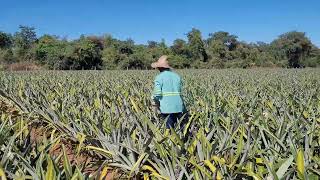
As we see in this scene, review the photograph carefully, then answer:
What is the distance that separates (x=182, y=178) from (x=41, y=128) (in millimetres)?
4157

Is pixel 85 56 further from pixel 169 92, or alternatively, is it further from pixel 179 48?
pixel 169 92

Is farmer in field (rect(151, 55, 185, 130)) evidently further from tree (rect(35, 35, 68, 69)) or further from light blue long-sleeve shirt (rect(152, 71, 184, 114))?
tree (rect(35, 35, 68, 69))

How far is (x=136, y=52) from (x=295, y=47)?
3573cm

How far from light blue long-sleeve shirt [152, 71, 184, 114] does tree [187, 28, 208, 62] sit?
5420 cm

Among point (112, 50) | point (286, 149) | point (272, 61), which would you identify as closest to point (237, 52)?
point (272, 61)

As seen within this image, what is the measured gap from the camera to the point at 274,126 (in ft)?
16.5

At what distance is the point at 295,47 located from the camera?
7638 cm

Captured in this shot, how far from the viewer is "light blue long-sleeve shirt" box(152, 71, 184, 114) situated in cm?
612

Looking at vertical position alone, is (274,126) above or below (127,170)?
above

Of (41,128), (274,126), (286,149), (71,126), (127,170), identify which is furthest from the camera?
(41,128)

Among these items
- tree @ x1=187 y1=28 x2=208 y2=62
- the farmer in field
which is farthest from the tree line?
the farmer in field

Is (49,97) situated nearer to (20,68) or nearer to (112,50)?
(20,68)

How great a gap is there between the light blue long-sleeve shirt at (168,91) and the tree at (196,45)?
5420 cm

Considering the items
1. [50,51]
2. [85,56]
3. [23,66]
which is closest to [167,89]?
[23,66]
